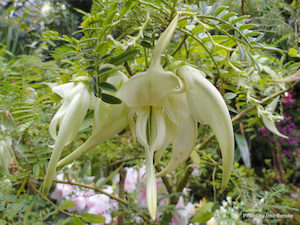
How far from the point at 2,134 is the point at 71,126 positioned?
297 millimetres

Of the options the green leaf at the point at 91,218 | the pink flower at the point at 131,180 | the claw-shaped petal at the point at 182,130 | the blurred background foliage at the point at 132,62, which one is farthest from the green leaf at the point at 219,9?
the pink flower at the point at 131,180

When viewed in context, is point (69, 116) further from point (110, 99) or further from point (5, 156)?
point (5, 156)

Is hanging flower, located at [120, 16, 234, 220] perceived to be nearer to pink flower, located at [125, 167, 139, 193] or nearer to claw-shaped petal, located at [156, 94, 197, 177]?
claw-shaped petal, located at [156, 94, 197, 177]

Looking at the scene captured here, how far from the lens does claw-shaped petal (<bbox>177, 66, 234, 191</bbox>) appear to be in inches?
9.0

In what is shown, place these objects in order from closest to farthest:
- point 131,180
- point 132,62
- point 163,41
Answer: point 163,41, point 132,62, point 131,180

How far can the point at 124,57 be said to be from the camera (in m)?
0.25

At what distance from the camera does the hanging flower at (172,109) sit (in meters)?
0.23

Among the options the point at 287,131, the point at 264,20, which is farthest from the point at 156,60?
the point at 287,131

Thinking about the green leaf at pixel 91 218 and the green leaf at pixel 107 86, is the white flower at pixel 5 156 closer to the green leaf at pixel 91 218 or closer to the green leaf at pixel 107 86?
the green leaf at pixel 91 218

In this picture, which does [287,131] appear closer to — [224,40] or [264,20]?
[264,20]

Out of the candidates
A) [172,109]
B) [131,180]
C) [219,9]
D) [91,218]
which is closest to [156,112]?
[172,109]

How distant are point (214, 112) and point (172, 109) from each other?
41 millimetres

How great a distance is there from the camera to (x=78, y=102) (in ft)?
0.82

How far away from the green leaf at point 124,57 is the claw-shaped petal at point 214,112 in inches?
2.3
